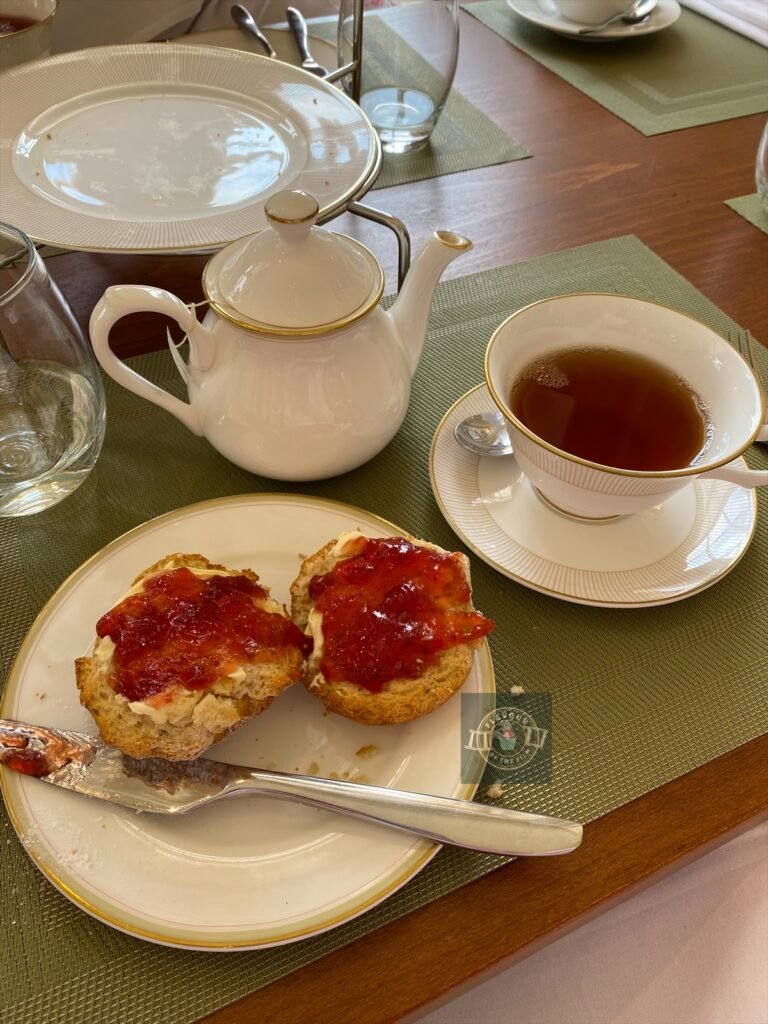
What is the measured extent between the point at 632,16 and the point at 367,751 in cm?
171

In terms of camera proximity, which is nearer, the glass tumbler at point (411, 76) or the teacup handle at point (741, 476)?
the teacup handle at point (741, 476)

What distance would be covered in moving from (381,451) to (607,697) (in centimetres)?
36

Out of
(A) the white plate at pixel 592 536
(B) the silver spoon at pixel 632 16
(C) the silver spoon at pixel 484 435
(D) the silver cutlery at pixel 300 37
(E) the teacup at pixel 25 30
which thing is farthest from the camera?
(B) the silver spoon at pixel 632 16

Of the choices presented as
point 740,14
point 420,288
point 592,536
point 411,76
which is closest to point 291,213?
point 420,288

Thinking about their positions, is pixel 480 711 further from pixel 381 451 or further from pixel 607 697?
pixel 381 451

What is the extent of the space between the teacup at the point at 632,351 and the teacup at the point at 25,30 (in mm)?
1033

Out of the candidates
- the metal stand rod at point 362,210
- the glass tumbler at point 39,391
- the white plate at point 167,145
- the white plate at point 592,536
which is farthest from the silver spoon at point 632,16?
the glass tumbler at point 39,391

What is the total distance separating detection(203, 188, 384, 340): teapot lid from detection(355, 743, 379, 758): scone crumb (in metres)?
0.37

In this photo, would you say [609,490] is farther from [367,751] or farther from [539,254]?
[539,254]

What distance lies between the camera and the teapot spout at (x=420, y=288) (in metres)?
0.76

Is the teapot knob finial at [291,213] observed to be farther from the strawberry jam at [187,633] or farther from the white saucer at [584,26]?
the white saucer at [584,26]

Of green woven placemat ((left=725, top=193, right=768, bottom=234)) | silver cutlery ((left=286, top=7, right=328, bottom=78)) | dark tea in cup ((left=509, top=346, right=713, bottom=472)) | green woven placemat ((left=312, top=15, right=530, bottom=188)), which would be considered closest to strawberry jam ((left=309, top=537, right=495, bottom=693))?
dark tea in cup ((left=509, top=346, right=713, bottom=472))

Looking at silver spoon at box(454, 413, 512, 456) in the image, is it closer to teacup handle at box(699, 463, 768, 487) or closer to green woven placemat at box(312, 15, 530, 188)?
teacup handle at box(699, 463, 768, 487)

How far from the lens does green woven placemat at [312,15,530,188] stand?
1296 millimetres
